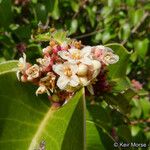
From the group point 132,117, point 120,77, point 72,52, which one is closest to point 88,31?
point 132,117

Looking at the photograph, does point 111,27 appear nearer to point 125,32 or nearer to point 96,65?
point 125,32

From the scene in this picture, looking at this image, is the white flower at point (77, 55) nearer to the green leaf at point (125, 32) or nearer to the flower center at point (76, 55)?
the flower center at point (76, 55)

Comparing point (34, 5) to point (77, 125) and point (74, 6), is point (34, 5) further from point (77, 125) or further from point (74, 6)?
point (77, 125)

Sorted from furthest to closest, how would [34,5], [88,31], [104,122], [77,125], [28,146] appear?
[88,31] < [34,5] < [104,122] < [28,146] < [77,125]

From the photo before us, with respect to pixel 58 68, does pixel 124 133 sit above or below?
above

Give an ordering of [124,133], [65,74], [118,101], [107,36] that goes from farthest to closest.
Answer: [107,36]
[124,133]
[118,101]
[65,74]

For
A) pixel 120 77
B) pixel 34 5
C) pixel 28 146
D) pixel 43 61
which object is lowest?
pixel 28 146

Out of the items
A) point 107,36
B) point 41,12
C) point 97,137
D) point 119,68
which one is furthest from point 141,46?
point 97,137
